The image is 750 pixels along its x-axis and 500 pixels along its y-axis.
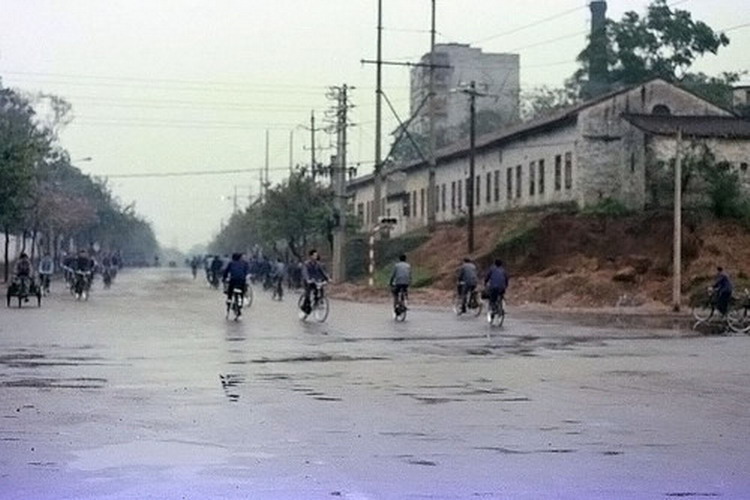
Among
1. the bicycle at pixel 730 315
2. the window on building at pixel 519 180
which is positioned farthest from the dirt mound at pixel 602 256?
the bicycle at pixel 730 315

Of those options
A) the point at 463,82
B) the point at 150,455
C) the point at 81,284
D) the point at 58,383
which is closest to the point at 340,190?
the point at 81,284

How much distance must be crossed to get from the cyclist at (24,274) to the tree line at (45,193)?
50.8ft

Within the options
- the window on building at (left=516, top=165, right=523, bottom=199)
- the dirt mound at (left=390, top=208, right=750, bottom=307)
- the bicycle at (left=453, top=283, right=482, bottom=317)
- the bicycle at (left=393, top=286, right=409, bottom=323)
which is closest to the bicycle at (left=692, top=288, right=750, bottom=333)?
the bicycle at (left=453, top=283, right=482, bottom=317)

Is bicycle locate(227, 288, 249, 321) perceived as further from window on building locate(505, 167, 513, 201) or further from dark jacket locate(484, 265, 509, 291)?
window on building locate(505, 167, 513, 201)

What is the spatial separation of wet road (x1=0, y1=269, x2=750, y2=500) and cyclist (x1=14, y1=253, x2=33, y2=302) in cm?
1645

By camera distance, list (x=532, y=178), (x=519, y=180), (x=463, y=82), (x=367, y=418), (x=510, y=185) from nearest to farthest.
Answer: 1. (x=367, y=418)
2. (x=532, y=178)
3. (x=519, y=180)
4. (x=510, y=185)
5. (x=463, y=82)

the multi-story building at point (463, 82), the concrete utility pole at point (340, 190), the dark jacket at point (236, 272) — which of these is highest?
the multi-story building at point (463, 82)

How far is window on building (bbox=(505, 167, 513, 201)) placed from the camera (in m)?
77.0

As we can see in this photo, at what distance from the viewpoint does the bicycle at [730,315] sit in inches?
1464

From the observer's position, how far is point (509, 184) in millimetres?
77438

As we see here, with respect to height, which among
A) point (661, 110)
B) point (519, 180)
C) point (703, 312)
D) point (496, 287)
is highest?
point (661, 110)

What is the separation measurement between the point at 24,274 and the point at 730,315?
2182cm

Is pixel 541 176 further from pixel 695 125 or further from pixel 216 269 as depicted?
pixel 216 269

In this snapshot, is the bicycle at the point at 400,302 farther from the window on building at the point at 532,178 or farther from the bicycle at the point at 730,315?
the window on building at the point at 532,178
